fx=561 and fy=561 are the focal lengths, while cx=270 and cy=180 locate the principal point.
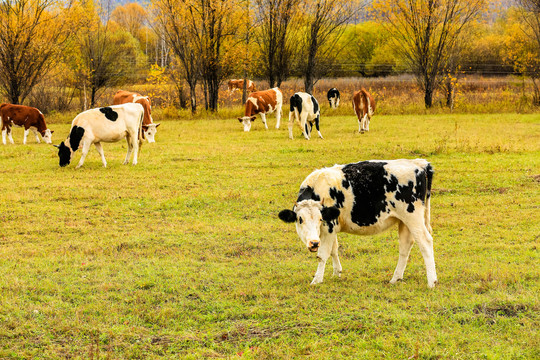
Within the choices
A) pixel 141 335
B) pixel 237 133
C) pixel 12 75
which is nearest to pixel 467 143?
pixel 237 133

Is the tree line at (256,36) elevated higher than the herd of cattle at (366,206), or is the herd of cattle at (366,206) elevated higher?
the tree line at (256,36)

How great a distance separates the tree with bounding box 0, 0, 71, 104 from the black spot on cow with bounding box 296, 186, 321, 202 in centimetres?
2382

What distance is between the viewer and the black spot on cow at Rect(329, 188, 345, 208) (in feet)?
21.8

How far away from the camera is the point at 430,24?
3125 centimetres

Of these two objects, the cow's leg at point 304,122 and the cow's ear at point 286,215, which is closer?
the cow's ear at point 286,215

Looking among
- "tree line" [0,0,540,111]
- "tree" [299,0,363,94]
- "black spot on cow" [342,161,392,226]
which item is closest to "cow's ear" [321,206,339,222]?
"black spot on cow" [342,161,392,226]

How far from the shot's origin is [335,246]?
22.4 feet

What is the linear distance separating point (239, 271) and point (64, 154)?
31.8ft

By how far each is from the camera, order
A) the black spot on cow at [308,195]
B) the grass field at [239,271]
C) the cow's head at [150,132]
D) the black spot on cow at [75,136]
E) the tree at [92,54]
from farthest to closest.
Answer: the tree at [92,54]
the cow's head at [150,132]
the black spot on cow at [75,136]
the black spot on cow at [308,195]
the grass field at [239,271]

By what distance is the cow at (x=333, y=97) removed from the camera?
100 feet

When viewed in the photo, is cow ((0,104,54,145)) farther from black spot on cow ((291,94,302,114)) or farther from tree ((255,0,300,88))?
tree ((255,0,300,88))

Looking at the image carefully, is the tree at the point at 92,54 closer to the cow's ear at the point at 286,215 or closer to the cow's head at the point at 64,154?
the cow's head at the point at 64,154

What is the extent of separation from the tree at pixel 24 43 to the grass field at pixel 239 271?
13579 millimetres

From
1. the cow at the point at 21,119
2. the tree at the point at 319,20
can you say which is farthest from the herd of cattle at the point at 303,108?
the cow at the point at 21,119
